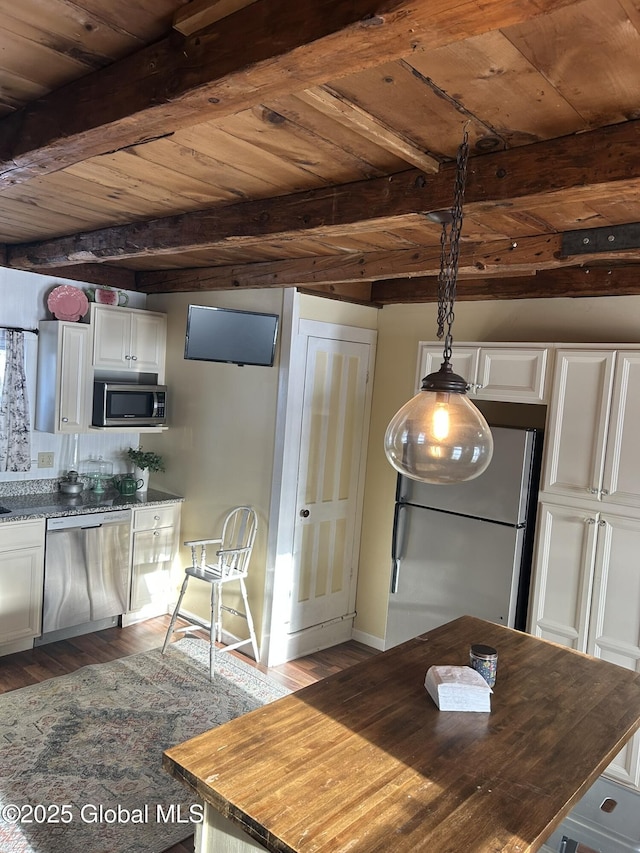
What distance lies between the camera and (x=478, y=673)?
7.18 ft

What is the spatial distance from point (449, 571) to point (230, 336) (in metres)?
1.95

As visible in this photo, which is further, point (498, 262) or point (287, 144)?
→ point (498, 262)

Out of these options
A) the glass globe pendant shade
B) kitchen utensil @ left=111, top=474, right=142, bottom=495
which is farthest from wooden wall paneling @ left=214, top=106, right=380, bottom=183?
kitchen utensil @ left=111, top=474, right=142, bottom=495

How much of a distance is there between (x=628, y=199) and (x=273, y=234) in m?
1.26

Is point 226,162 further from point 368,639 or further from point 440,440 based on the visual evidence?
point 368,639

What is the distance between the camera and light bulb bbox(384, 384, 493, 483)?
1632 mm

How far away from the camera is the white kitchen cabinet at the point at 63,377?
4.19m

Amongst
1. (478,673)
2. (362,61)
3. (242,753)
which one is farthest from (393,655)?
(362,61)

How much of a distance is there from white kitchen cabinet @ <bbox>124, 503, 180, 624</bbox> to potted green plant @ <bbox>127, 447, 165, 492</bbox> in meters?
0.36

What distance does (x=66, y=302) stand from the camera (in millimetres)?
4254

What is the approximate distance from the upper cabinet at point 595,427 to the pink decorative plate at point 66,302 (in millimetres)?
3080

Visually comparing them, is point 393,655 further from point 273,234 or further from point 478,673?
point 273,234

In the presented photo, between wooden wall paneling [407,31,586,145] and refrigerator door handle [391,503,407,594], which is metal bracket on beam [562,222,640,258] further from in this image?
refrigerator door handle [391,503,407,594]

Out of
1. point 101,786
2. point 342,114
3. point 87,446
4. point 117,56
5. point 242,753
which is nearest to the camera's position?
point 117,56
